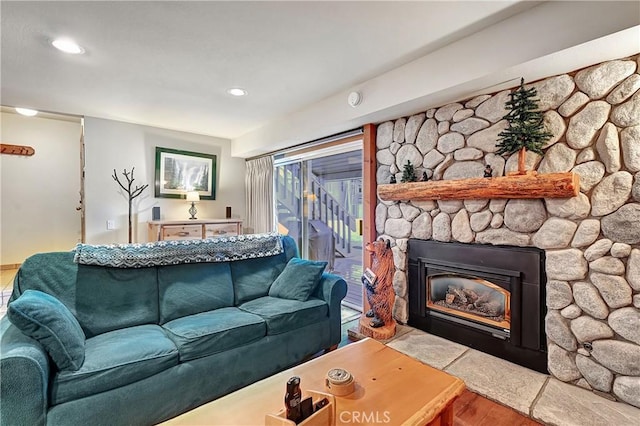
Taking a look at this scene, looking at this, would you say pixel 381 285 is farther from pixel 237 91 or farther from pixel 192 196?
pixel 192 196

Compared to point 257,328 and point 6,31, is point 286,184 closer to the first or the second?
point 257,328

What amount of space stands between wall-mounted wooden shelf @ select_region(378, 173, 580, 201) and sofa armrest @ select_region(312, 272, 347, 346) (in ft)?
3.35

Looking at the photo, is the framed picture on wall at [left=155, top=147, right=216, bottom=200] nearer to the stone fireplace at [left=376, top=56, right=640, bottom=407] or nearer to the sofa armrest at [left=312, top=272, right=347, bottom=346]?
the sofa armrest at [left=312, top=272, right=347, bottom=346]

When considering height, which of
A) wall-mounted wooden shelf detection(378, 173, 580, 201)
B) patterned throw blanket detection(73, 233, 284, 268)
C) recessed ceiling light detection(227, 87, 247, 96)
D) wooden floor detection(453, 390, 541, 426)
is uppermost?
recessed ceiling light detection(227, 87, 247, 96)

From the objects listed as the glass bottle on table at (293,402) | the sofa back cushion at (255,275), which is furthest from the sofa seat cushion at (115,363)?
the glass bottle on table at (293,402)

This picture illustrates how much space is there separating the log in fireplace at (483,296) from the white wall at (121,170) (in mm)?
3675

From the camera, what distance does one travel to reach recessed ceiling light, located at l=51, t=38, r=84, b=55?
215 cm

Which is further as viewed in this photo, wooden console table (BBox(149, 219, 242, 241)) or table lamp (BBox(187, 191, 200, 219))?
table lamp (BBox(187, 191, 200, 219))

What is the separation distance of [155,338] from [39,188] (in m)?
4.88

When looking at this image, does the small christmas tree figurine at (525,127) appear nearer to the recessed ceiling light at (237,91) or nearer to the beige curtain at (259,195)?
the recessed ceiling light at (237,91)

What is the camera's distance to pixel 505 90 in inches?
92.0

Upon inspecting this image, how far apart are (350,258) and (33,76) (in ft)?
12.4

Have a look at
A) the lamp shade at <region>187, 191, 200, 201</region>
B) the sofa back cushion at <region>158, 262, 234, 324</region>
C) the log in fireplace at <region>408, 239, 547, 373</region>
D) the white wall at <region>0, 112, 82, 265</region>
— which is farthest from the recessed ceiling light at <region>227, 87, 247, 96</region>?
the white wall at <region>0, 112, 82, 265</region>

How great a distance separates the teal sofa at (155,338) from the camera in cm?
143
